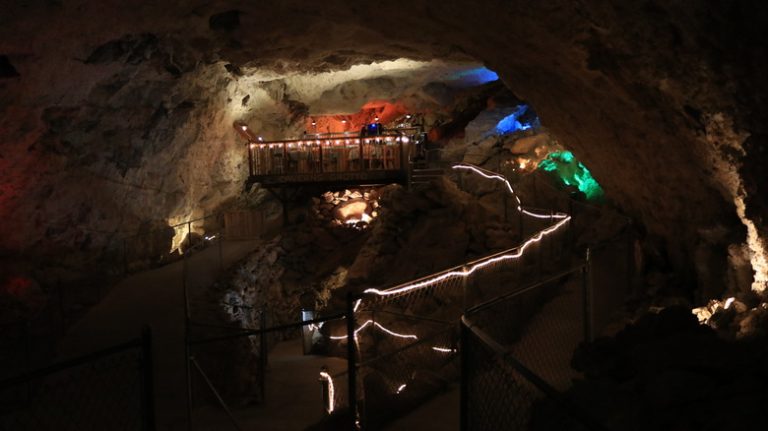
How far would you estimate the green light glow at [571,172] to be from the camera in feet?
59.0

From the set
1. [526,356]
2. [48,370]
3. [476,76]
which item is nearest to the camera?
[48,370]

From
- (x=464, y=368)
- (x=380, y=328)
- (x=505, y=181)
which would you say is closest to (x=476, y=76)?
(x=505, y=181)

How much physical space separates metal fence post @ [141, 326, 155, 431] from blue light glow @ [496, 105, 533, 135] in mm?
20026

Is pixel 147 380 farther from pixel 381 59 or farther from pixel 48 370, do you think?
pixel 381 59

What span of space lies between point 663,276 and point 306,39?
848 centimetres

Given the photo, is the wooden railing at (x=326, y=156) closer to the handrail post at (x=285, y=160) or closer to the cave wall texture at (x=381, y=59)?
the handrail post at (x=285, y=160)

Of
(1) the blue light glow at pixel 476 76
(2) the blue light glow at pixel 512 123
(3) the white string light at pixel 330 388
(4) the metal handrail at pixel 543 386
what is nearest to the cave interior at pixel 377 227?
(4) the metal handrail at pixel 543 386

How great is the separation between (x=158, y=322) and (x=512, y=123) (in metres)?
16.7

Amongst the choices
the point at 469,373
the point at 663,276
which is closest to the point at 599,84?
the point at 663,276

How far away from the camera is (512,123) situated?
23391 millimetres

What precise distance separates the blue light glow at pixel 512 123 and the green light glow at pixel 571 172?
13.8 feet

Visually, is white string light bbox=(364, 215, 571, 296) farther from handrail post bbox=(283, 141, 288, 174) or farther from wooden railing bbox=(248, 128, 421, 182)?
handrail post bbox=(283, 141, 288, 174)

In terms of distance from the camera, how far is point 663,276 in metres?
10.5

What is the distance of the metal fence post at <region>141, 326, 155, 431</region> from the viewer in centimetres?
395
